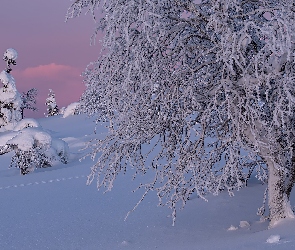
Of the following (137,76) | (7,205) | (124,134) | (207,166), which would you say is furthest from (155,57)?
(7,205)

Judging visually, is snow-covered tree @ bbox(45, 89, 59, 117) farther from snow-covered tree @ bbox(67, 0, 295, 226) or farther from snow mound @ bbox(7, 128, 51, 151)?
snow-covered tree @ bbox(67, 0, 295, 226)

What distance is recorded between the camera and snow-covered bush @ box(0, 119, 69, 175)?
18.9 metres

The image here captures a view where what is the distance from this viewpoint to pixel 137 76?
716 cm

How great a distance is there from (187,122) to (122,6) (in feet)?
6.36

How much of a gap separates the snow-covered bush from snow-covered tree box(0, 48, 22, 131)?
13.1 metres

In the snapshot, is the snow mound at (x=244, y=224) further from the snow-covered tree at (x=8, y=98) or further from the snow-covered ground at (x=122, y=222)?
the snow-covered tree at (x=8, y=98)

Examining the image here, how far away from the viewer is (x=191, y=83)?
22.1 ft

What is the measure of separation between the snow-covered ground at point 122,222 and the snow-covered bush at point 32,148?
374cm

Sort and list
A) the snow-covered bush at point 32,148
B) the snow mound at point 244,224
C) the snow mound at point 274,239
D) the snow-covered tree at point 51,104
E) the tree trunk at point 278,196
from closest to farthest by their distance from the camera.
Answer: the snow mound at point 274,239 < the tree trunk at point 278,196 < the snow mound at point 244,224 < the snow-covered bush at point 32,148 < the snow-covered tree at point 51,104

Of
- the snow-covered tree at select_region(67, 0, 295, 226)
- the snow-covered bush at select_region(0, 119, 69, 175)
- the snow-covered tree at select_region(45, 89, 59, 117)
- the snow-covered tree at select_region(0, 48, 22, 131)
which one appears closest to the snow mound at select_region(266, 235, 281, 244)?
the snow-covered tree at select_region(67, 0, 295, 226)

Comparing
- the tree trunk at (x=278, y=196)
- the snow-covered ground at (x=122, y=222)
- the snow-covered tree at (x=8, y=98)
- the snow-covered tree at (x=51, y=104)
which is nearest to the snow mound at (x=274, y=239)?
the snow-covered ground at (x=122, y=222)

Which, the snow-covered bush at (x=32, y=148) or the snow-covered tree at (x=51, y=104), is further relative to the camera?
the snow-covered tree at (x=51, y=104)

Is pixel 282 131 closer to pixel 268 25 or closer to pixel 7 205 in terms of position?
pixel 268 25

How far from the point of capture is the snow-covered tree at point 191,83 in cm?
643
